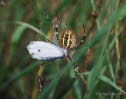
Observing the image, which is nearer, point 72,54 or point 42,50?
point 42,50

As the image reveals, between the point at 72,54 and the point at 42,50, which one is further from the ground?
the point at 72,54

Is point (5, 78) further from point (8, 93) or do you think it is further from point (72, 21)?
point (72, 21)

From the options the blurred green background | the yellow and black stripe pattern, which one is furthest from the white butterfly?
the blurred green background

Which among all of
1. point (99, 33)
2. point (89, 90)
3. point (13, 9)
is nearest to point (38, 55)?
point (89, 90)

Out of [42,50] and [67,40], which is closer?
[42,50]

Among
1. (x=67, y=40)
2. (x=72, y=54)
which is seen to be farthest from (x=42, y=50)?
(x=72, y=54)

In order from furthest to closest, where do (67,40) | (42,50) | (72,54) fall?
1. (72,54)
2. (67,40)
3. (42,50)

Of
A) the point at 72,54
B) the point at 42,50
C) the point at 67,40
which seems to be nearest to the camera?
the point at 42,50

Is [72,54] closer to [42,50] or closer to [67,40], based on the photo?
[67,40]

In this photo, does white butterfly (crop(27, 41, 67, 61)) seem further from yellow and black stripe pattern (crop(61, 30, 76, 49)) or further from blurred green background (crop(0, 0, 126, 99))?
blurred green background (crop(0, 0, 126, 99))

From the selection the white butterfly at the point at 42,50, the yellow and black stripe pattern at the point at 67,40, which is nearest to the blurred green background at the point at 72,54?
the yellow and black stripe pattern at the point at 67,40

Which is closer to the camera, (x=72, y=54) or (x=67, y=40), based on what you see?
(x=67, y=40)
